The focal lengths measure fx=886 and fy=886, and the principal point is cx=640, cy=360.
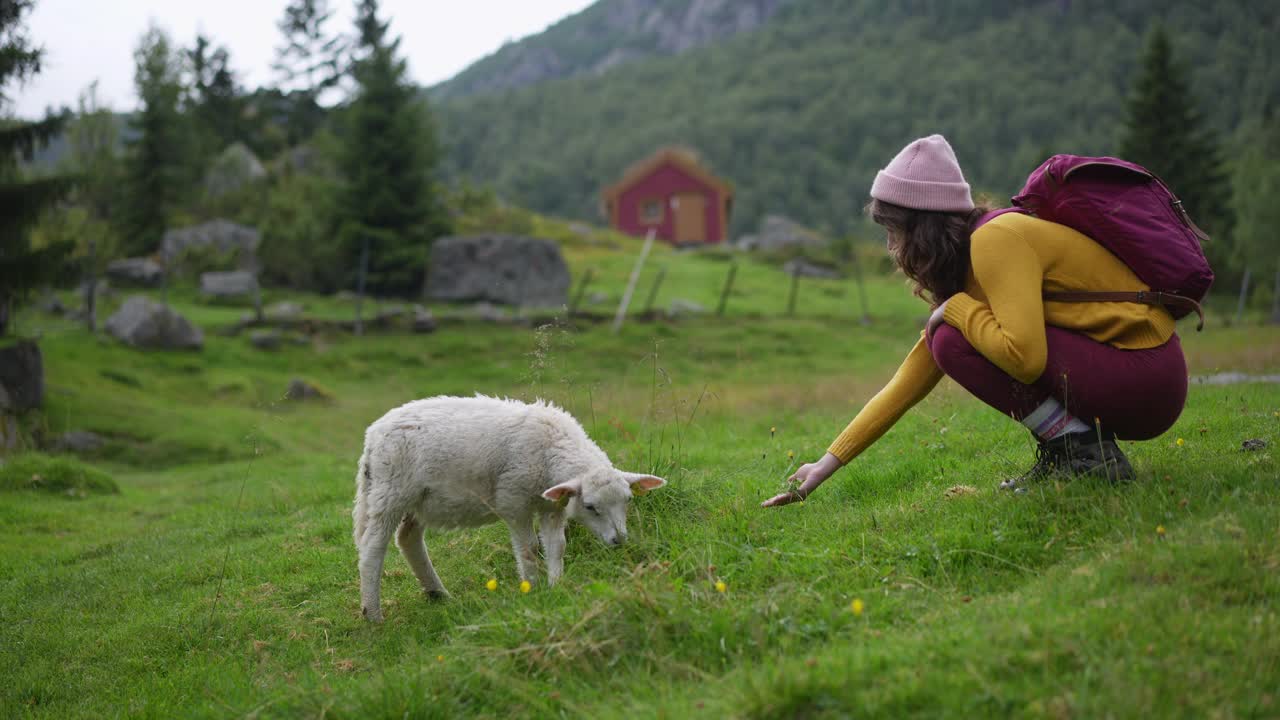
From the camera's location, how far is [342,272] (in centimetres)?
3453

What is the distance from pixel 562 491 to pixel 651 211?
59.1 meters

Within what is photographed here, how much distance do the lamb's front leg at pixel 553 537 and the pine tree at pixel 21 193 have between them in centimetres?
1633

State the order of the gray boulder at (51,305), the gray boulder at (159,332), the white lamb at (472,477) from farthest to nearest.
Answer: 1. the gray boulder at (51,305)
2. the gray boulder at (159,332)
3. the white lamb at (472,477)

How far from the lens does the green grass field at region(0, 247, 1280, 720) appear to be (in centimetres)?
340

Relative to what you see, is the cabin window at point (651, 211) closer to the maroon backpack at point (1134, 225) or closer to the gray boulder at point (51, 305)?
the gray boulder at point (51, 305)

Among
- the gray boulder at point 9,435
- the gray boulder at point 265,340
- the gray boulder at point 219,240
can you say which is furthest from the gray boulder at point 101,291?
the gray boulder at point 9,435

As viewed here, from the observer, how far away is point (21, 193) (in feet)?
57.3

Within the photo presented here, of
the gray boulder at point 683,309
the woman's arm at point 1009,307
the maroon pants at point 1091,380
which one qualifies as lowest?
the gray boulder at point 683,309

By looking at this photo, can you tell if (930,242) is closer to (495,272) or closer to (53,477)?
(53,477)

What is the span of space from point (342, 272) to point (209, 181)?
15.4m

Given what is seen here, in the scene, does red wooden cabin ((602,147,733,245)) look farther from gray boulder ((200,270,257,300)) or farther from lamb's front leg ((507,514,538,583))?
lamb's front leg ((507,514,538,583))

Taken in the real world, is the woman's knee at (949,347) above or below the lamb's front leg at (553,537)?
above

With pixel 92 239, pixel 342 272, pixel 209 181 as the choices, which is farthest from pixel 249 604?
pixel 209 181

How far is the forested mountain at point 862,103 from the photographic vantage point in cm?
9850
